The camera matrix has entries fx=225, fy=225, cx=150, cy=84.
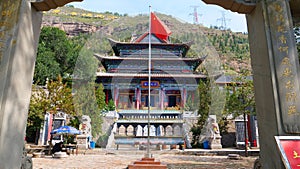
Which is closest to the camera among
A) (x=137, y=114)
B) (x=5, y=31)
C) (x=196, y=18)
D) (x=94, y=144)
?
(x=5, y=31)

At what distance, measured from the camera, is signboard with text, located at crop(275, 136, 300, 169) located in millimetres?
2695

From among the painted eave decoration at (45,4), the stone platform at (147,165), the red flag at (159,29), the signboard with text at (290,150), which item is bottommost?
the stone platform at (147,165)

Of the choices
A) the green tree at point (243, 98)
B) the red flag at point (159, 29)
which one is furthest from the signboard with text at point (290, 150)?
the red flag at point (159, 29)

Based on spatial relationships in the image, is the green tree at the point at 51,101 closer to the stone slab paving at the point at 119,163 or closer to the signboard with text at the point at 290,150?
the stone slab paving at the point at 119,163

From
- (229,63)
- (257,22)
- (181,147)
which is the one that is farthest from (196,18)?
(257,22)

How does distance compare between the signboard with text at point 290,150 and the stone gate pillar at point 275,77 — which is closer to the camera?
the signboard with text at point 290,150

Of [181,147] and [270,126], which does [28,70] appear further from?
[181,147]

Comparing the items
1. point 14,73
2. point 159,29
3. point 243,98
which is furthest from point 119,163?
point 159,29

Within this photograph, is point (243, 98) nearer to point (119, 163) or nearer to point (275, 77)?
point (119, 163)

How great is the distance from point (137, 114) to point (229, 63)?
5939 centimetres

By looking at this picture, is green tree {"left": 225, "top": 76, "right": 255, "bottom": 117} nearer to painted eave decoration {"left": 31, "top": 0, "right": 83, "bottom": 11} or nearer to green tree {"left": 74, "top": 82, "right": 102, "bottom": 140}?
green tree {"left": 74, "top": 82, "right": 102, "bottom": 140}

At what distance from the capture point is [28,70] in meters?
3.80

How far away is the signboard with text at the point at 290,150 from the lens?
2695mm

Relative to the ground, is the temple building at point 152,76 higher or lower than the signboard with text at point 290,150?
higher
